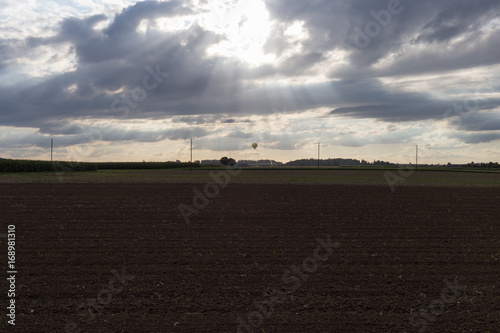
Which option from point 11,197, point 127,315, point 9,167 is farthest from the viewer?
point 9,167

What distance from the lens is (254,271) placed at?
952cm

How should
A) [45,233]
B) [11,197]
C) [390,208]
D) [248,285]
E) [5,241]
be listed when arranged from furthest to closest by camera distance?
[11,197]
[390,208]
[45,233]
[5,241]
[248,285]

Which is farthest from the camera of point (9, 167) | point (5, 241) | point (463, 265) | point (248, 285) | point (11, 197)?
point (9, 167)

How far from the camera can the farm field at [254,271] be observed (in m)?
7.09

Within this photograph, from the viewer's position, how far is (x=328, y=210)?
749 inches

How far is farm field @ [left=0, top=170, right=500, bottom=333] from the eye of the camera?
23.2ft

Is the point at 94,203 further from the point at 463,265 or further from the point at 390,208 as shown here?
the point at 463,265

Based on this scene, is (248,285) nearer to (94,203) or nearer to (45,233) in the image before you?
(45,233)

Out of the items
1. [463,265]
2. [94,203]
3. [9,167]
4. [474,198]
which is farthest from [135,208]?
[9,167]

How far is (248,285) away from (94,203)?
46.8 feet

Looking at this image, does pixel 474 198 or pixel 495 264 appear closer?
pixel 495 264

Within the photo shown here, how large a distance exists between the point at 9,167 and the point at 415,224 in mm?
54419

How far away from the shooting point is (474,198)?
24.8m

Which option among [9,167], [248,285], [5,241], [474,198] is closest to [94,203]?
[5,241]
